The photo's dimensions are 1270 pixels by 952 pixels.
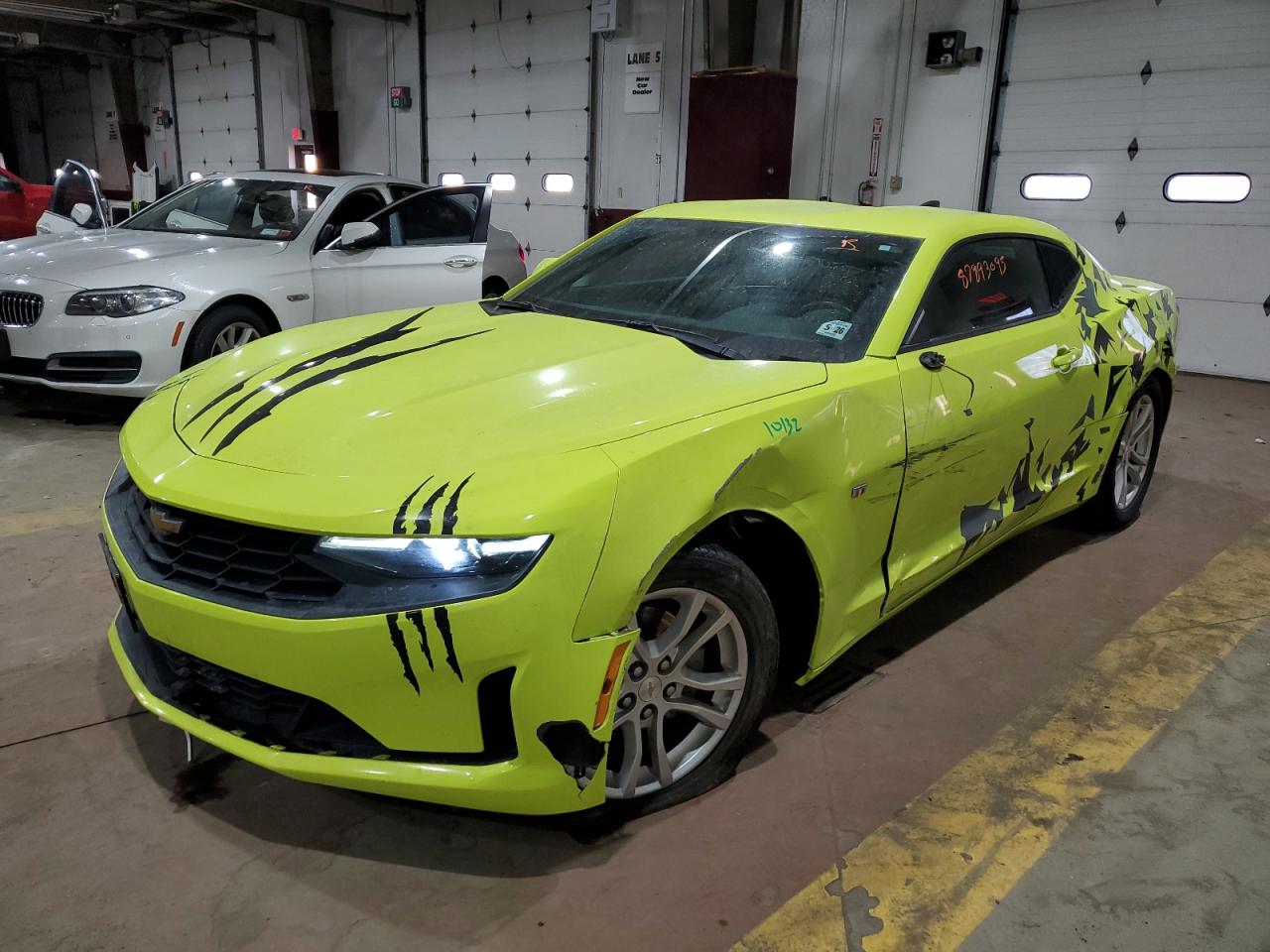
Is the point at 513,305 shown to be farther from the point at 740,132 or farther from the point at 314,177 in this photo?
the point at 740,132

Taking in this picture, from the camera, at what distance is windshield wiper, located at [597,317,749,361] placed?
2379 mm

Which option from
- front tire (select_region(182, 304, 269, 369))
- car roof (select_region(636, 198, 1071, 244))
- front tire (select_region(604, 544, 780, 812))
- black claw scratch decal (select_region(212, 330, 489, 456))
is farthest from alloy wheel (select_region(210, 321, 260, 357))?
front tire (select_region(604, 544, 780, 812))

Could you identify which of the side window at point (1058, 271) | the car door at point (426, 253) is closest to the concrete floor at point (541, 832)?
the side window at point (1058, 271)

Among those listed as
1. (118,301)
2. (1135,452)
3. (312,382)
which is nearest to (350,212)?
(118,301)

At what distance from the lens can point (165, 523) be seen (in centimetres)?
186

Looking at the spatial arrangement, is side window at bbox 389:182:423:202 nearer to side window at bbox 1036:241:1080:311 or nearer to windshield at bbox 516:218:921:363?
windshield at bbox 516:218:921:363

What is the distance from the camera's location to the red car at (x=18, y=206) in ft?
34.0

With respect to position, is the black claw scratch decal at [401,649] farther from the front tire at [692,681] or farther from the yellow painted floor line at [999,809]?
the yellow painted floor line at [999,809]

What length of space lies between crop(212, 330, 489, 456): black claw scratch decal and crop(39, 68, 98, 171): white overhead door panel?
24252 millimetres

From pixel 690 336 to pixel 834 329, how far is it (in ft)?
1.29

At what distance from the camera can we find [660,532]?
5.81ft

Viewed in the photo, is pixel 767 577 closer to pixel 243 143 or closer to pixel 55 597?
pixel 55 597

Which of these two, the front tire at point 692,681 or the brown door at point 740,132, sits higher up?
the brown door at point 740,132

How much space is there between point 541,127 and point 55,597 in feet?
34.3
